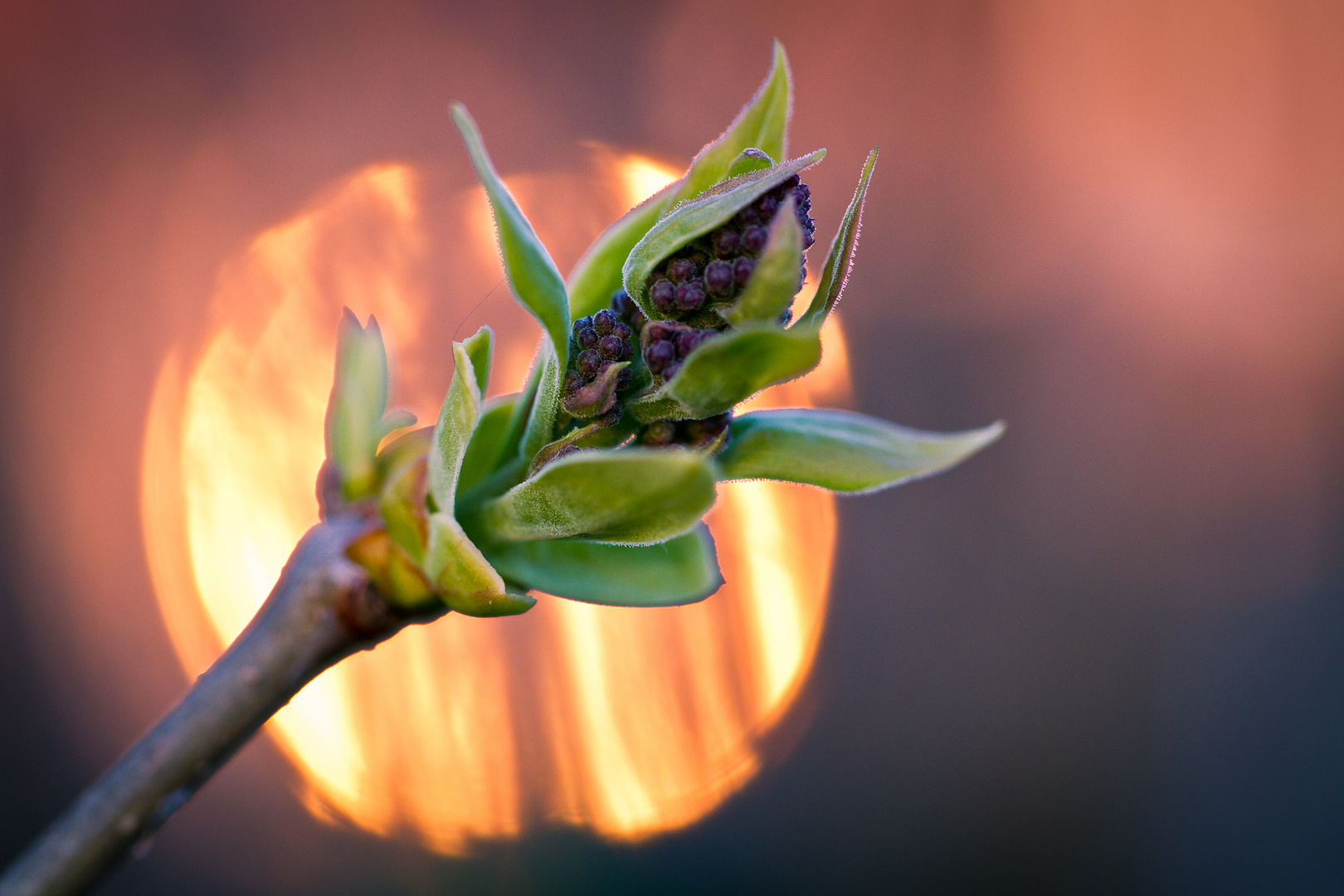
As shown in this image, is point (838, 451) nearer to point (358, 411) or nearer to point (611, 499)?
point (611, 499)

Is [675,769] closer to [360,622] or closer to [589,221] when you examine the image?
[589,221]

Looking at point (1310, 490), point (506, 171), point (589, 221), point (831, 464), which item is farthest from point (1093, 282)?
point (831, 464)

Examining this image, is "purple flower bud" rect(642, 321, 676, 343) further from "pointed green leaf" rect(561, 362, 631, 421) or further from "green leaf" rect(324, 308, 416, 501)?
"green leaf" rect(324, 308, 416, 501)

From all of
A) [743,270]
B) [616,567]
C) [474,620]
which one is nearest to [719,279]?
[743,270]

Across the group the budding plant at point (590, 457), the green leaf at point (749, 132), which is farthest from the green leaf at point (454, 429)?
the green leaf at point (749, 132)

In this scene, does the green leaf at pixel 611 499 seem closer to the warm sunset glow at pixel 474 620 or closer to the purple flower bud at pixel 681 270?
the purple flower bud at pixel 681 270

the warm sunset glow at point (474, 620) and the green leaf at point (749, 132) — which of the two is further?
the warm sunset glow at point (474, 620)

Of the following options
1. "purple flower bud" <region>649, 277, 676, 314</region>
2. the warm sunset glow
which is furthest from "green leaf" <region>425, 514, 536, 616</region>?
the warm sunset glow
